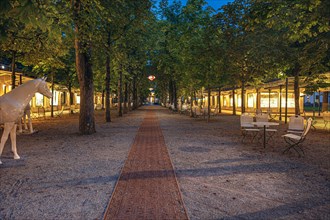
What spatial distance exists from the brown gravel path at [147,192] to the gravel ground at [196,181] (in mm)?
180

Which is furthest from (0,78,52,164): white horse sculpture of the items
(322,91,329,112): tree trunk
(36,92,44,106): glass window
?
(322,91,329,112): tree trunk

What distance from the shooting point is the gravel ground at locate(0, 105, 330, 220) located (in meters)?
4.21

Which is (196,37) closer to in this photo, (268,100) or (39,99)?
(268,100)

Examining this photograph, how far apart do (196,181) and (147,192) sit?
131 cm

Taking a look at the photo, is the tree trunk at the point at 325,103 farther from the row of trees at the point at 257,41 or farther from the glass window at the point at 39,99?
the glass window at the point at 39,99

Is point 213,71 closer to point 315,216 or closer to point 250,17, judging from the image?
point 250,17

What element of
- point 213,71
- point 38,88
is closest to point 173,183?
point 38,88

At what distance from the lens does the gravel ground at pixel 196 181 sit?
421 centimetres

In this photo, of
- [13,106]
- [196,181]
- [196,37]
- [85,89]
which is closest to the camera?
[196,181]

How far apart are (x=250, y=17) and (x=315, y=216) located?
284 inches

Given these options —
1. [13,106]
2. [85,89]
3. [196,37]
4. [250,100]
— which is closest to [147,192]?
[13,106]

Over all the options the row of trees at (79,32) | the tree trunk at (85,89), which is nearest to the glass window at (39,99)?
the row of trees at (79,32)

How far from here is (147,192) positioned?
4926mm

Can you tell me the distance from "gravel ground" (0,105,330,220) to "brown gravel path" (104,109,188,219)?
7.1 inches
